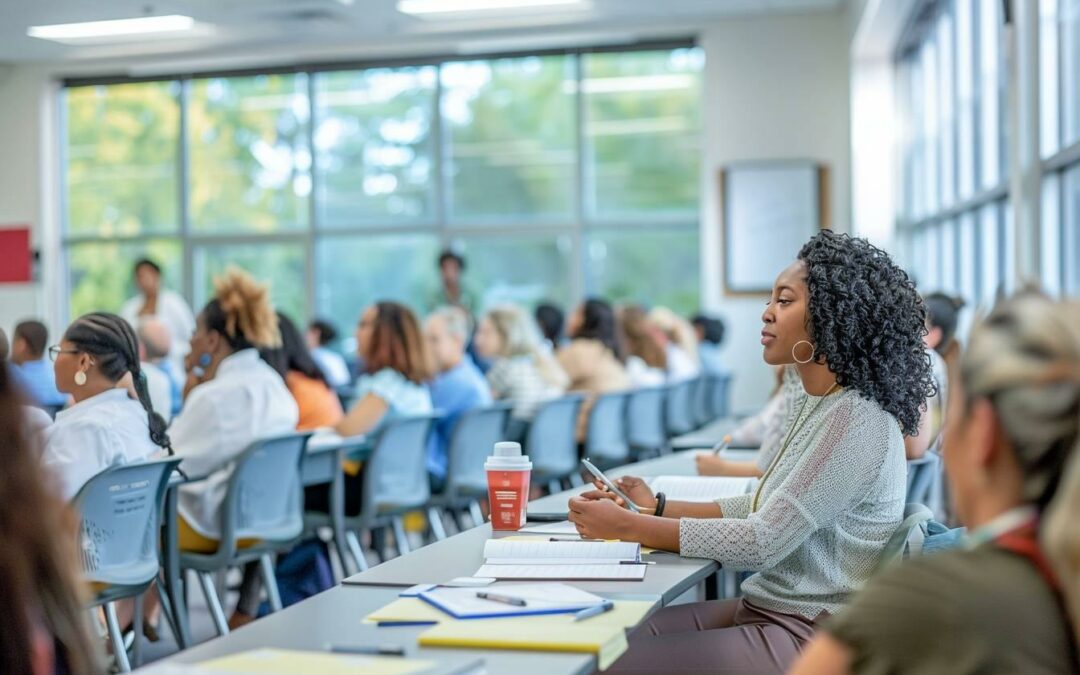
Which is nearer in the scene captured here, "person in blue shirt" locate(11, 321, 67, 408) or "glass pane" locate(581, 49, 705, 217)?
"person in blue shirt" locate(11, 321, 67, 408)

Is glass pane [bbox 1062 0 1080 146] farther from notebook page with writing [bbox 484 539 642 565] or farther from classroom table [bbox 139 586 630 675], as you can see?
classroom table [bbox 139 586 630 675]

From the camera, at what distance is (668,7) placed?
394 inches

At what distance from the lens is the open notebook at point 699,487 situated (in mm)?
2979

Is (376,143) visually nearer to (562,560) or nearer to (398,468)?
(398,468)

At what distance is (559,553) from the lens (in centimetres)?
226

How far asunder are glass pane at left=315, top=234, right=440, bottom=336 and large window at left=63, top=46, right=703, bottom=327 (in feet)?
0.04

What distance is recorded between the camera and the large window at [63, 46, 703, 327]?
1088cm

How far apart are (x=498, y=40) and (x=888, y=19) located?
143 inches

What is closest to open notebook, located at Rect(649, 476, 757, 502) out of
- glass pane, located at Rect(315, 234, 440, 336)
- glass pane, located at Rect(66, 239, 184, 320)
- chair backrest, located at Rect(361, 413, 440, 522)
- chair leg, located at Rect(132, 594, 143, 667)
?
chair leg, located at Rect(132, 594, 143, 667)

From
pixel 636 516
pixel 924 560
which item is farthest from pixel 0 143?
pixel 924 560

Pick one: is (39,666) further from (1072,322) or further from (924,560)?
(1072,322)

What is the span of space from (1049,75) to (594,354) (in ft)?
10.6

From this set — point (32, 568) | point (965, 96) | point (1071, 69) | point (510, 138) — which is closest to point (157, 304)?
point (510, 138)

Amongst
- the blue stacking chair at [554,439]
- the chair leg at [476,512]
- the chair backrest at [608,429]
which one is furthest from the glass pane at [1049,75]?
the chair leg at [476,512]
